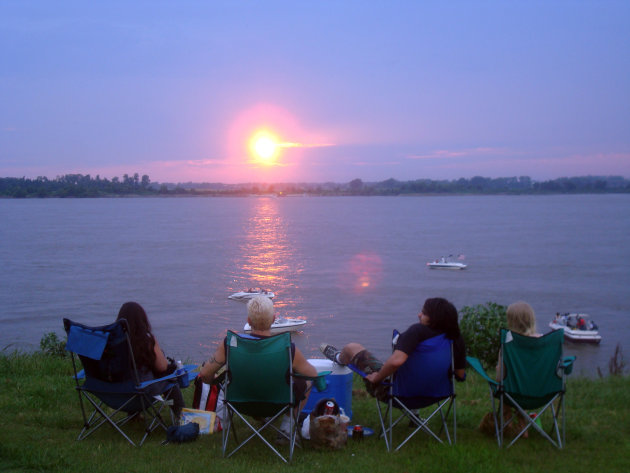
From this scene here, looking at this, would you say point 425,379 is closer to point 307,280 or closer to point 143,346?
point 143,346

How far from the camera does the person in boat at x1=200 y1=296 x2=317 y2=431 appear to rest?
410 centimetres

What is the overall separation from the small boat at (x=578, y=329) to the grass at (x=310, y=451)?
24421 mm

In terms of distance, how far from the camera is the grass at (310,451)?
11.5 feet

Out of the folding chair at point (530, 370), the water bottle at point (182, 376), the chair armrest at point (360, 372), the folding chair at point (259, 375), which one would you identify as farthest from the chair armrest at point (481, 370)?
the water bottle at point (182, 376)

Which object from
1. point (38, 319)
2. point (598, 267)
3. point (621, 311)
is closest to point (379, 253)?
point (598, 267)

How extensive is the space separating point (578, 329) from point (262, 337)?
2789cm

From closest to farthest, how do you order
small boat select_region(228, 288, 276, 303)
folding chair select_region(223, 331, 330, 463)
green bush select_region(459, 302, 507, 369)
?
1. folding chair select_region(223, 331, 330, 463)
2. green bush select_region(459, 302, 507, 369)
3. small boat select_region(228, 288, 276, 303)

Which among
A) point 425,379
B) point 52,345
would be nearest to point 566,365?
point 425,379

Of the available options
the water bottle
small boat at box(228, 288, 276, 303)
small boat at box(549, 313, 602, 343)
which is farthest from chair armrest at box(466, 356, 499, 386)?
small boat at box(228, 288, 276, 303)

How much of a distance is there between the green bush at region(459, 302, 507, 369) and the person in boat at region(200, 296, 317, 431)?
233 inches

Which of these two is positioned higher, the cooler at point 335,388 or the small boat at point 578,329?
the cooler at point 335,388

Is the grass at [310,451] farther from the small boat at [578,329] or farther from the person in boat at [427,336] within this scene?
the small boat at [578,329]

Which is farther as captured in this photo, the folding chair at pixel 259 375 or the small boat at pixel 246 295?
the small boat at pixel 246 295

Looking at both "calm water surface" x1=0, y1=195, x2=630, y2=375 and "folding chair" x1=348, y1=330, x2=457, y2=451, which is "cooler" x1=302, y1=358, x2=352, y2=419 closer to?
"folding chair" x1=348, y1=330, x2=457, y2=451
